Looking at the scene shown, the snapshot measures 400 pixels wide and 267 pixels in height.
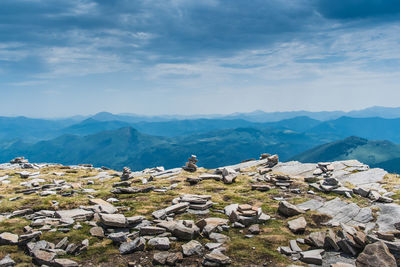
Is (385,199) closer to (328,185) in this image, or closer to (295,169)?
(328,185)

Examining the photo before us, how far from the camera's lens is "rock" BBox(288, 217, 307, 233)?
15648 mm

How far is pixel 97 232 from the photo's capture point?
14531mm

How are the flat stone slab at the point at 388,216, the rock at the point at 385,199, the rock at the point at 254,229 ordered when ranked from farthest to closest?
the rock at the point at 385,199 < the flat stone slab at the point at 388,216 < the rock at the point at 254,229

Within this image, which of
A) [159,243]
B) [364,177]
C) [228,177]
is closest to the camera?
[159,243]

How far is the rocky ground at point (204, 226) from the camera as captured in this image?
12.4 metres

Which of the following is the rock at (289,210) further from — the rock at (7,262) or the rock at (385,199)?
the rock at (7,262)

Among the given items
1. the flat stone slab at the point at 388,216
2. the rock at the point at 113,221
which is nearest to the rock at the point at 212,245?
the rock at the point at 113,221

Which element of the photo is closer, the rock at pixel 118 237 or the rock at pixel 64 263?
the rock at pixel 64 263

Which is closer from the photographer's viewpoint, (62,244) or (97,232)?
(62,244)

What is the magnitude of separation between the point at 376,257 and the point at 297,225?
4.61m

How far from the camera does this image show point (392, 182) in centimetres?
2777

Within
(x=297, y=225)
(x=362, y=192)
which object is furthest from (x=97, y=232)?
(x=362, y=192)

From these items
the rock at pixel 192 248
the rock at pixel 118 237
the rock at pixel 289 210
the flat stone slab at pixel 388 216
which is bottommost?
the flat stone slab at pixel 388 216

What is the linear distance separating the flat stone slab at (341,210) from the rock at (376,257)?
5.40 meters
